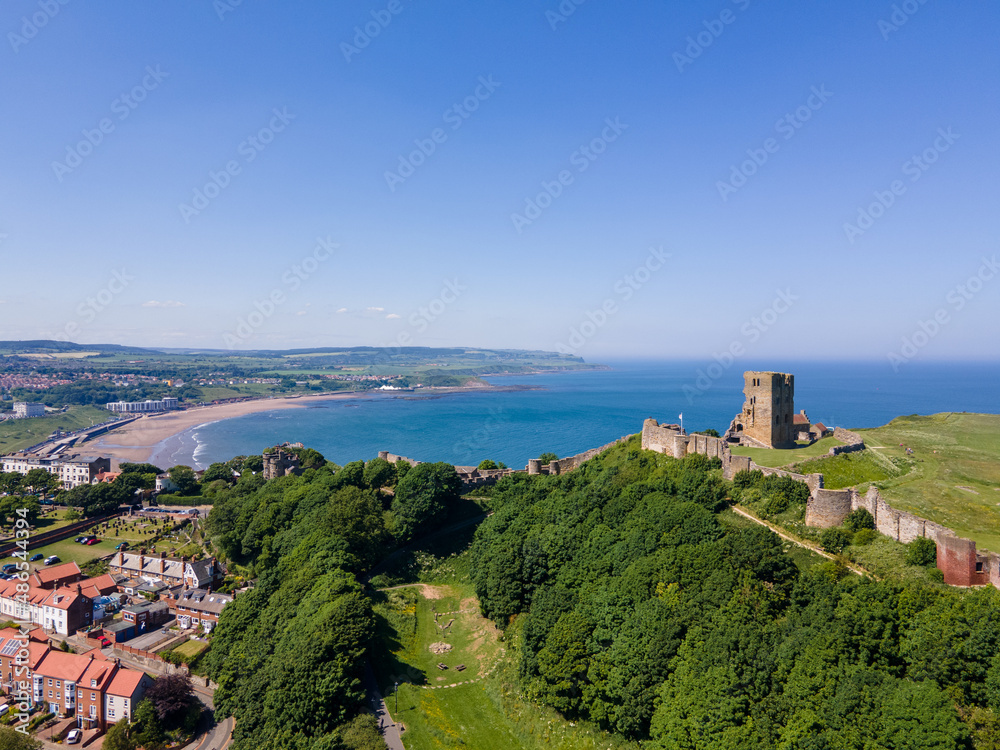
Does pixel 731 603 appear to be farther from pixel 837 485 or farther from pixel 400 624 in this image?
pixel 400 624

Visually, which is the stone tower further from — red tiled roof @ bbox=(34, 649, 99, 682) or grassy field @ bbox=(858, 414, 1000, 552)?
red tiled roof @ bbox=(34, 649, 99, 682)

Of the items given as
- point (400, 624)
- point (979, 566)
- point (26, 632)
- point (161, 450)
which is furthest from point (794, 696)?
point (161, 450)

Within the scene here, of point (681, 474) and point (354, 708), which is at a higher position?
point (681, 474)

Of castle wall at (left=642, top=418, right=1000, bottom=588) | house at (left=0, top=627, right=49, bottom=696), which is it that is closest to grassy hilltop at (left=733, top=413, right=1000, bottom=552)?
castle wall at (left=642, top=418, right=1000, bottom=588)

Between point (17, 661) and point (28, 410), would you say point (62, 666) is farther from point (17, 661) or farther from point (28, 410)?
point (28, 410)

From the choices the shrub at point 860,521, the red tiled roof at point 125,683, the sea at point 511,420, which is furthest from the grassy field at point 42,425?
the shrub at point 860,521
